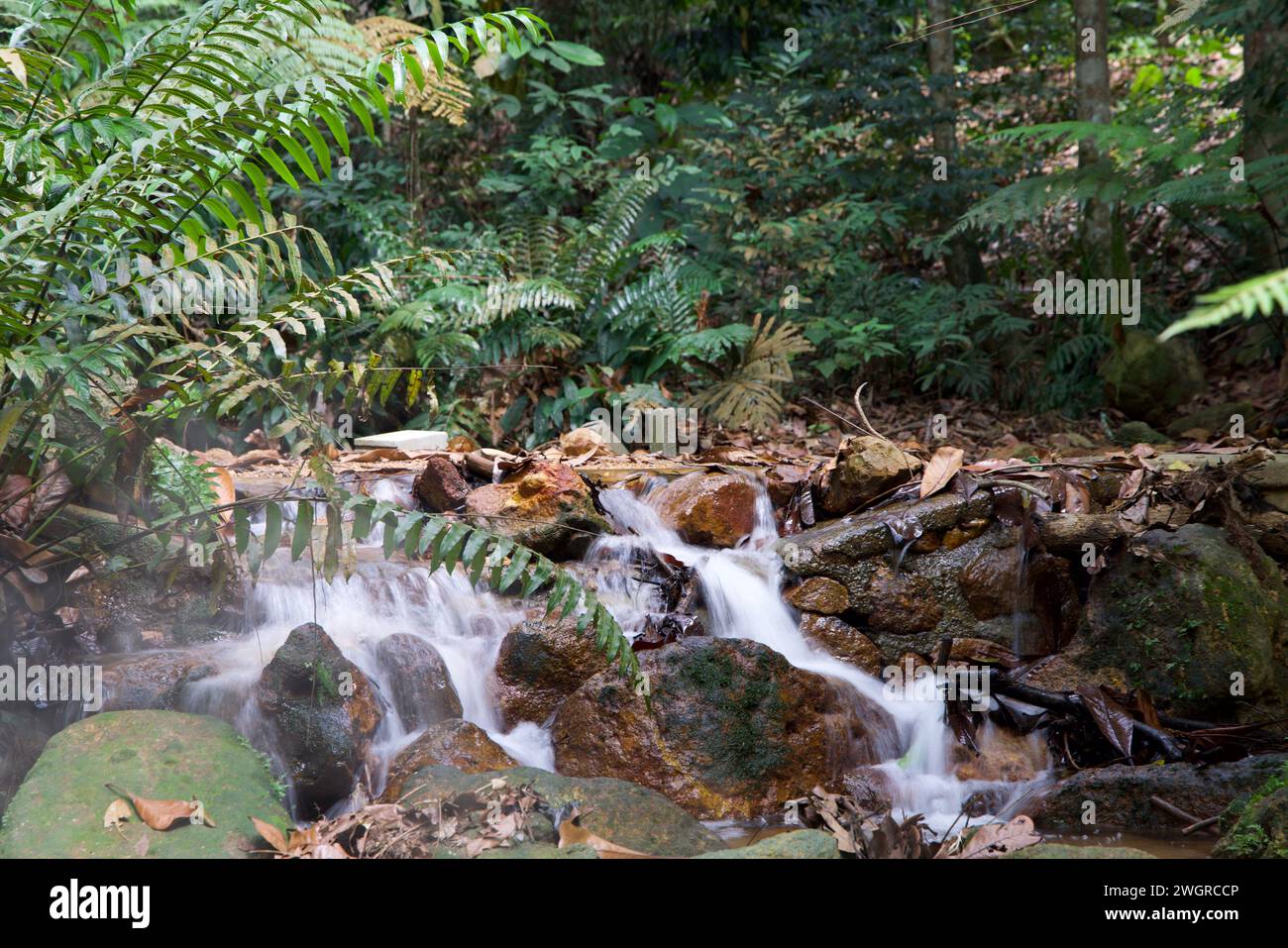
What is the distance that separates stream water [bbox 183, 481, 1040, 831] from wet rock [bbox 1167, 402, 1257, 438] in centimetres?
345

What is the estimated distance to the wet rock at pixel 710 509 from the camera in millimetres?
5020

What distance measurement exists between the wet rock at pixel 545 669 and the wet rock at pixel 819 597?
3.47 ft

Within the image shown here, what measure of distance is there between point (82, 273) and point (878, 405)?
20.1ft

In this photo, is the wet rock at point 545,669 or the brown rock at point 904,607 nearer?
the wet rock at point 545,669

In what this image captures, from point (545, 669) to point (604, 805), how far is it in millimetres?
1247

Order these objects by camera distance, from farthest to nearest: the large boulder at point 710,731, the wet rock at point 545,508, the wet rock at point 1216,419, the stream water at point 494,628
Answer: the wet rock at point 1216,419
the wet rock at point 545,508
the stream water at point 494,628
the large boulder at point 710,731

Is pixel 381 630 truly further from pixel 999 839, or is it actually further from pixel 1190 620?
pixel 1190 620

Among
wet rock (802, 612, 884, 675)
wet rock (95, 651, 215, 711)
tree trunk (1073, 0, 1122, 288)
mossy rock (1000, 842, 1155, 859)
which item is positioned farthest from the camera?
tree trunk (1073, 0, 1122, 288)

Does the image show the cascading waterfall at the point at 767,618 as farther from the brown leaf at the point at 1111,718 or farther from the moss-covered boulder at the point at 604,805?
the moss-covered boulder at the point at 604,805

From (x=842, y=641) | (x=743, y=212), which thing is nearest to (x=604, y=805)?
(x=842, y=641)

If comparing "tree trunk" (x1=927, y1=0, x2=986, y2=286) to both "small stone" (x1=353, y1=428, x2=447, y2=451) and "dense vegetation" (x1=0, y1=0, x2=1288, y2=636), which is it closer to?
"dense vegetation" (x1=0, y1=0, x2=1288, y2=636)

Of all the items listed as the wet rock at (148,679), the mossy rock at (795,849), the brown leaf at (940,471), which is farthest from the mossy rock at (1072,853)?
the wet rock at (148,679)

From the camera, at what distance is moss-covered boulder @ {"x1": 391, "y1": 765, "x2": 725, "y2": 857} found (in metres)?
2.62

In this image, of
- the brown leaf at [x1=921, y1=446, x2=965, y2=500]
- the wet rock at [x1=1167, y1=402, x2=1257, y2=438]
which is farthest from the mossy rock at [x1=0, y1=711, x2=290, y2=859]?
the wet rock at [x1=1167, y1=402, x2=1257, y2=438]
